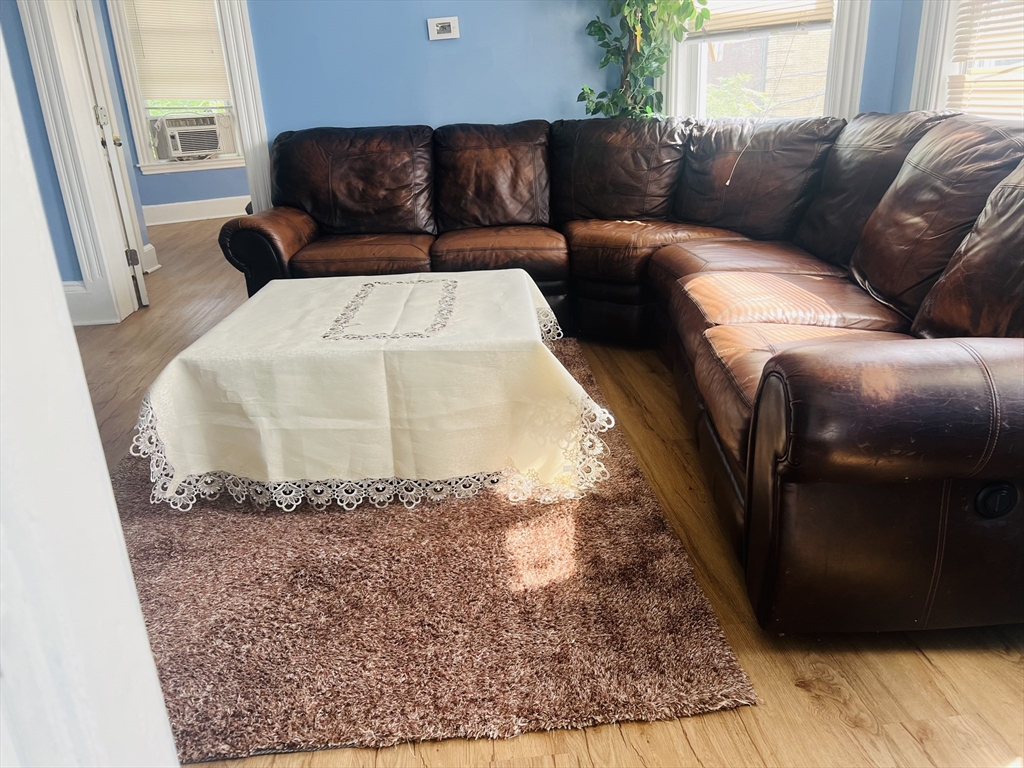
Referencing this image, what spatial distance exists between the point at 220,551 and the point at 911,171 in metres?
2.25

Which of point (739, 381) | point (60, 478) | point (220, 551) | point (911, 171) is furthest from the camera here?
point (911, 171)

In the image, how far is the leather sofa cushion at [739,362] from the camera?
64.2 inches

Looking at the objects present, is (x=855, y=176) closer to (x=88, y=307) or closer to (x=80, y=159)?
(x=80, y=159)

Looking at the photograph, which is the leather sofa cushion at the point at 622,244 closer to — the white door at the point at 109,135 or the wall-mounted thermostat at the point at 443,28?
the wall-mounted thermostat at the point at 443,28

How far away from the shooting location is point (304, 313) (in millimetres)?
2271

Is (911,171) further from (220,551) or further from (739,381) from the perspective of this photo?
(220,551)

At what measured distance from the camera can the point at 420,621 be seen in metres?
1.62

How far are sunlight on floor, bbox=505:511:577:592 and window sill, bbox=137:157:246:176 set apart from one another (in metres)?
6.45

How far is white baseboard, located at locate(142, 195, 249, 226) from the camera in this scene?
723 centimetres

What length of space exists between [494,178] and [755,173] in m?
1.24

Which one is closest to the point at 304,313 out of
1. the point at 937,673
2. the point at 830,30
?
the point at 937,673

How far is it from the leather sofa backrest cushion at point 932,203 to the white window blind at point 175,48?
653 cm

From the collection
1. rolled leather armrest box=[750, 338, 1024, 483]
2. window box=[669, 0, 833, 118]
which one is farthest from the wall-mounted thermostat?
rolled leather armrest box=[750, 338, 1024, 483]

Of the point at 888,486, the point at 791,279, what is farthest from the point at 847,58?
the point at 888,486
